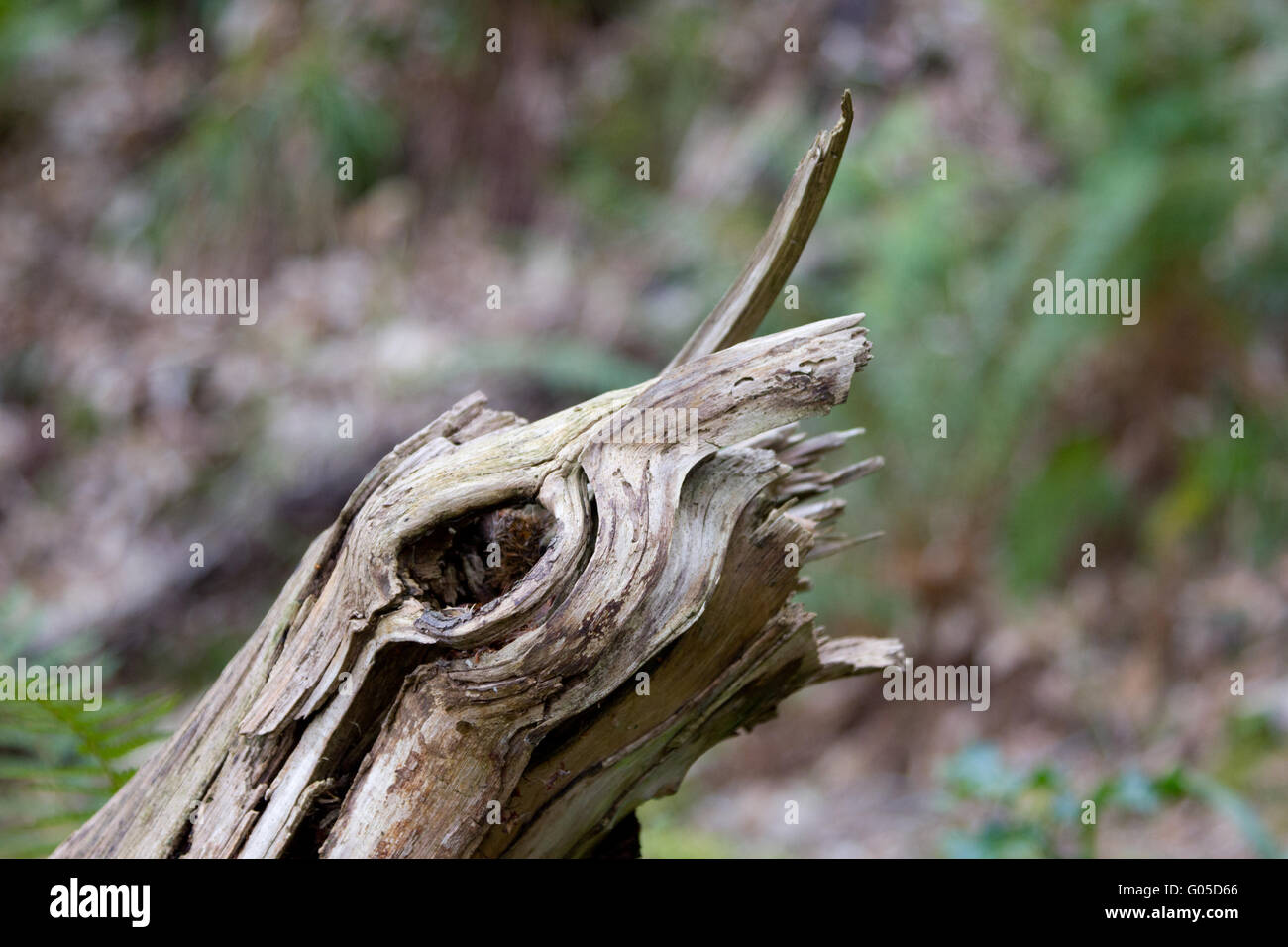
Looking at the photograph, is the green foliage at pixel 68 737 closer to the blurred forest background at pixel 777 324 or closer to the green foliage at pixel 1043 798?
the blurred forest background at pixel 777 324

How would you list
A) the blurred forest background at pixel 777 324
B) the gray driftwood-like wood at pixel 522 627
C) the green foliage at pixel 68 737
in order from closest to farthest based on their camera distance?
the gray driftwood-like wood at pixel 522 627 < the green foliage at pixel 68 737 < the blurred forest background at pixel 777 324

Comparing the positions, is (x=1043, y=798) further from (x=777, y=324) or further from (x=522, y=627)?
(x=777, y=324)

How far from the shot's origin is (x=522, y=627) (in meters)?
1.17

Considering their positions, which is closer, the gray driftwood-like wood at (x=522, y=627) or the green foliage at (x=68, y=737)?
the gray driftwood-like wood at (x=522, y=627)

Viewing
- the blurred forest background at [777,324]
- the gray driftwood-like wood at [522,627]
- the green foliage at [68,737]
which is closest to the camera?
the gray driftwood-like wood at [522,627]

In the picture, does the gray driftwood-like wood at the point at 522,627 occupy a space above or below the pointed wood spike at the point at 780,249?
below

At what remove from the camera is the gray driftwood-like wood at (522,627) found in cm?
119

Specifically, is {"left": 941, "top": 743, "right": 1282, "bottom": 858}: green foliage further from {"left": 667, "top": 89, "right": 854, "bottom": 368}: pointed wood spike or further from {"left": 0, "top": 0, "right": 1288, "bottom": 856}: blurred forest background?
{"left": 667, "top": 89, "right": 854, "bottom": 368}: pointed wood spike

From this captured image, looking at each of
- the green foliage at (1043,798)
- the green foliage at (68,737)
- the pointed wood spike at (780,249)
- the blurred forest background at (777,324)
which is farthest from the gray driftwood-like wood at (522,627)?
the blurred forest background at (777,324)

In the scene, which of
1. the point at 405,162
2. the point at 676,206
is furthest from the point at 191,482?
the point at 676,206

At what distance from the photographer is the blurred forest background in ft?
12.8

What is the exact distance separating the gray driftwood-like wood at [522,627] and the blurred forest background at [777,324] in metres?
1.50

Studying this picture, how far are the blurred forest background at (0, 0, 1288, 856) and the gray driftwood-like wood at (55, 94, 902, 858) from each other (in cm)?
150

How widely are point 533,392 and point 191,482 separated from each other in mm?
1611
